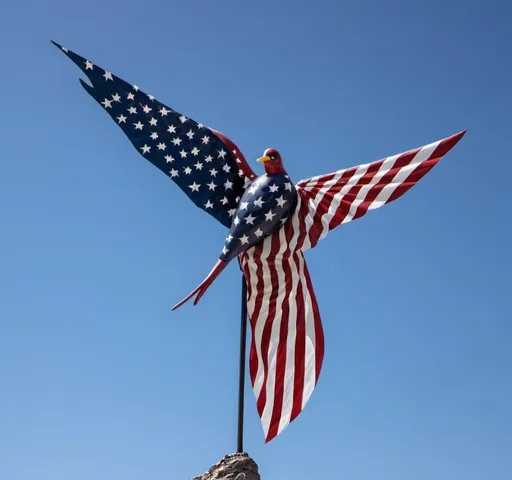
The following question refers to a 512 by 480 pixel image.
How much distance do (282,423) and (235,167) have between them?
3814 millimetres

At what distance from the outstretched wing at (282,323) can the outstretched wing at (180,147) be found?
3.28ft

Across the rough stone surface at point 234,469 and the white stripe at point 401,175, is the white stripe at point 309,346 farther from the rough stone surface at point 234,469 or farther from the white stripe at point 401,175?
the white stripe at point 401,175

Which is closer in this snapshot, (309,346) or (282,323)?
(309,346)

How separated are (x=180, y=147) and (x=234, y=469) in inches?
185

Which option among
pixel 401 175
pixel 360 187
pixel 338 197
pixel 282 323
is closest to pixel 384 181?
pixel 401 175

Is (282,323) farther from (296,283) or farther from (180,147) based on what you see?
(180,147)

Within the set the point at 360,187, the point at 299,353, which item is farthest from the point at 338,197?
the point at 299,353

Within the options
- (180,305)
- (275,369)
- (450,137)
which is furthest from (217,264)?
(450,137)

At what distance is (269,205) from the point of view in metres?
12.9

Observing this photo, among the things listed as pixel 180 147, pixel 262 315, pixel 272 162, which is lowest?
pixel 262 315

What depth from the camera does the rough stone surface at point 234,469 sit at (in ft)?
40.4

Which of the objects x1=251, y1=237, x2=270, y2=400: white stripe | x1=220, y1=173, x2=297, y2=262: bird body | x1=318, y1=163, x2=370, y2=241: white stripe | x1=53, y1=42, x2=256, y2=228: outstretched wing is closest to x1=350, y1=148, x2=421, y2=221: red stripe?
x1=318, y1=163, x2=370, y2=241: white stripe

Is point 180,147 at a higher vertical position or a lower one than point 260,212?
higher

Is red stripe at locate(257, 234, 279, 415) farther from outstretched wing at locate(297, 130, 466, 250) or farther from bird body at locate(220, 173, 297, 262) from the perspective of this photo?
outstretched wing at locate(297, 130, 466, 250)
